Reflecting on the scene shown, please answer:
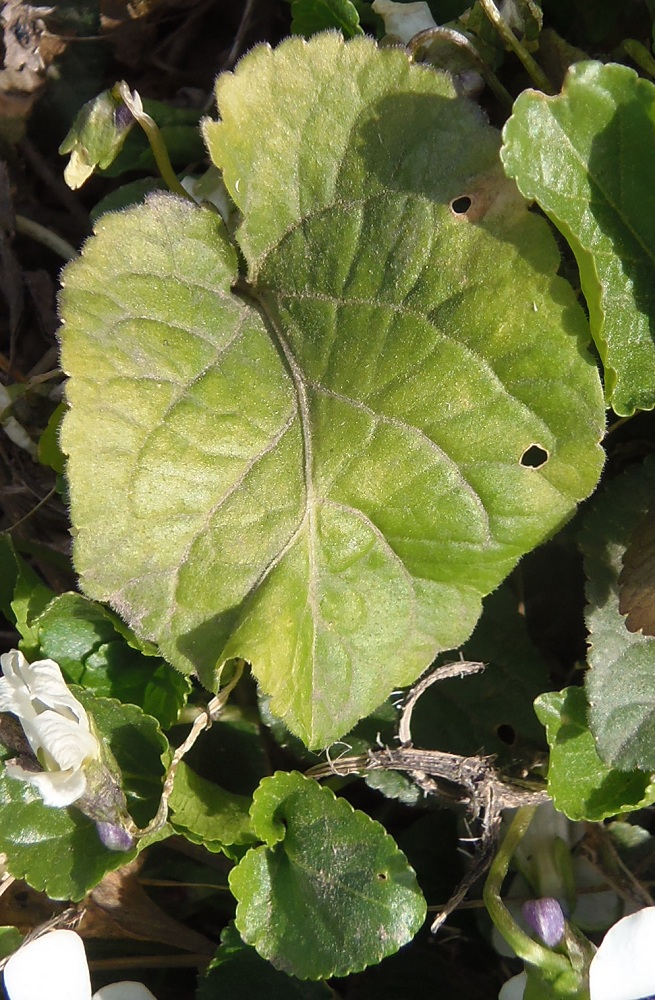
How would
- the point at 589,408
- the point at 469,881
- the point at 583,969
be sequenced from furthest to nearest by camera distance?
the point at 469,881 < the point at 583,969 < the point at 589,408

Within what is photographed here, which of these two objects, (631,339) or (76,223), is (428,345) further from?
(76,223)

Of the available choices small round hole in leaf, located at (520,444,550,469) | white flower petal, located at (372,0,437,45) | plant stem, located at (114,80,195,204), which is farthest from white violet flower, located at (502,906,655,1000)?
white flower petal, located at (372,0,437,45)

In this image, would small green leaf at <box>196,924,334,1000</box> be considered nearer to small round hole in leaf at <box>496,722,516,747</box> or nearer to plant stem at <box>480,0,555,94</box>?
small round hole in leaf at <box>496,722,516,747</box>

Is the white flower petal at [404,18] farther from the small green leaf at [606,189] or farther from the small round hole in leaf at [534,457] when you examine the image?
the small round hole in leaf at [534,457]

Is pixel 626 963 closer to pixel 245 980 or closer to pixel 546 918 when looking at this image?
pixel 546 918

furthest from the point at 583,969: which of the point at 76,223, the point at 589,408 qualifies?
the point at 76,223

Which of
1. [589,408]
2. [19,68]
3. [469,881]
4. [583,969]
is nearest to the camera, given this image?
[589,408]

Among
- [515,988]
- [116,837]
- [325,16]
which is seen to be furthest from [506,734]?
[325,16]
